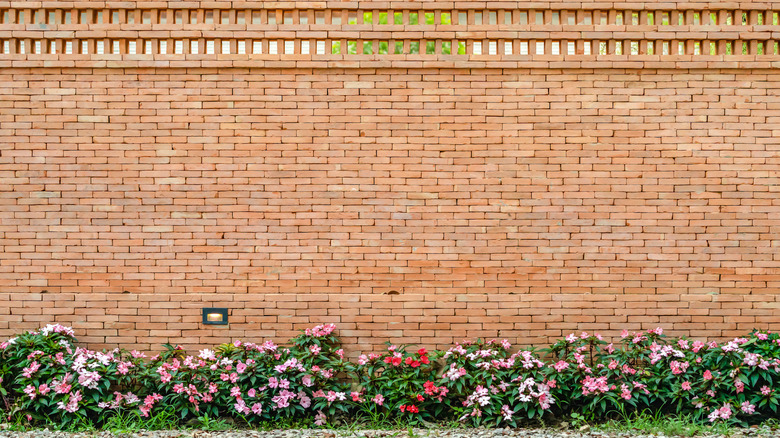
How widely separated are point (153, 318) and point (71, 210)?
1.39m

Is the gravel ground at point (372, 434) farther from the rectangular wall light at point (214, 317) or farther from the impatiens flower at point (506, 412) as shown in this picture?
the rectangular wall light at point (214, 317)

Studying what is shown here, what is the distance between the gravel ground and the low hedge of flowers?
15 centimetres

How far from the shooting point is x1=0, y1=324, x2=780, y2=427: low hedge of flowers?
5.38m

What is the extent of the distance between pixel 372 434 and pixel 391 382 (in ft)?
1.71

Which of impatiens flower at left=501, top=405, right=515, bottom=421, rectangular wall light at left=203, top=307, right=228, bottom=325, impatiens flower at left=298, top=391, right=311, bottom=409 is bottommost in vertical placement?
impatiens flower at left=501, top=405, right=515, bottom=421

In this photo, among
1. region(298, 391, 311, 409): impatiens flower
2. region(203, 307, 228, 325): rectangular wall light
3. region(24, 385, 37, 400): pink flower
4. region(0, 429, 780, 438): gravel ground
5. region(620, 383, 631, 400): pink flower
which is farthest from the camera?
region(203, 307, 228, 325): rectangular wall light

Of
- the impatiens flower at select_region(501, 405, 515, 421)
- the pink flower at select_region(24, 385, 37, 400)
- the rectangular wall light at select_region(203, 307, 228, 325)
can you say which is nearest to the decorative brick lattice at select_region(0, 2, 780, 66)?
the rectangular wall light at select_region(203, 307, 228, 325)

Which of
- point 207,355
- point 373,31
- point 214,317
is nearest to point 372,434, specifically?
point 207,355

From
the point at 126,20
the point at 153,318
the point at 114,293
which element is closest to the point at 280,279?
the point at 153,318

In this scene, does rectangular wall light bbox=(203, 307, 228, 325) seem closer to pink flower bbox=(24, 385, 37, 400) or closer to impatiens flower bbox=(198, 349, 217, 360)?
impatiens flower bbox=(198, 349, 217, 360)

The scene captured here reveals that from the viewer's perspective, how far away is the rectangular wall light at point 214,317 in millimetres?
5836

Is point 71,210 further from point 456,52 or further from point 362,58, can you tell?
point 456,52

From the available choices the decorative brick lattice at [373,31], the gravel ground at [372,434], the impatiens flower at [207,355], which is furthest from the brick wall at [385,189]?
the gravel ground at [372,434]

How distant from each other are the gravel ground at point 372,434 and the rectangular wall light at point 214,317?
1062 mm
